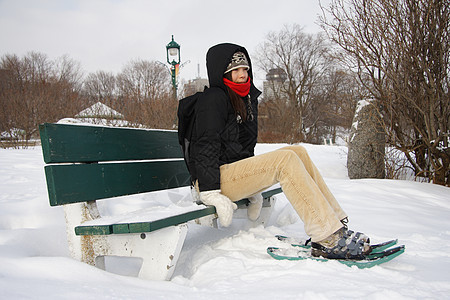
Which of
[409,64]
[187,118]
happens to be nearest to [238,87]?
[187,118]

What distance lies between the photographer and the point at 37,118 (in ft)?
36.1

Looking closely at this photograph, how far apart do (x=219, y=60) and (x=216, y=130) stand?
1.88 feet

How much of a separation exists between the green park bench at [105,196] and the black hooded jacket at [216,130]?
10.8 inches

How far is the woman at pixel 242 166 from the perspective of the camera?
6.73ft

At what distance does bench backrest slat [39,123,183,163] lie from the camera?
1908 mm

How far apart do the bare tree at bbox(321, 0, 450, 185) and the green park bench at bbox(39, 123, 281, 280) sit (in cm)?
438

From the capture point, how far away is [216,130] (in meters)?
2.35

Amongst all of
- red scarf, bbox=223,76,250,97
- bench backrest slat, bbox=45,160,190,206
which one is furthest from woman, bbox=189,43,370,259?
bench backrest slat, bbox=45,160,190,206

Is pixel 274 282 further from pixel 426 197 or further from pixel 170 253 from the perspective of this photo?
pixel 426 197

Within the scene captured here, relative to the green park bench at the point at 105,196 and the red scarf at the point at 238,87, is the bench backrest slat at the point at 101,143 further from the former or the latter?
the red scarf at the point at 238,87

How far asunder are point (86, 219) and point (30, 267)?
0.42m

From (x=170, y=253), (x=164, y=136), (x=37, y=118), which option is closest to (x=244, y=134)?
(x=164, y=136)

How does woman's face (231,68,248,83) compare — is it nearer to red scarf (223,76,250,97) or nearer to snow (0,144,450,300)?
red scarf (223,76,250,97)

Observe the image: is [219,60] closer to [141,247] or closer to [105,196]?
[105,196]
